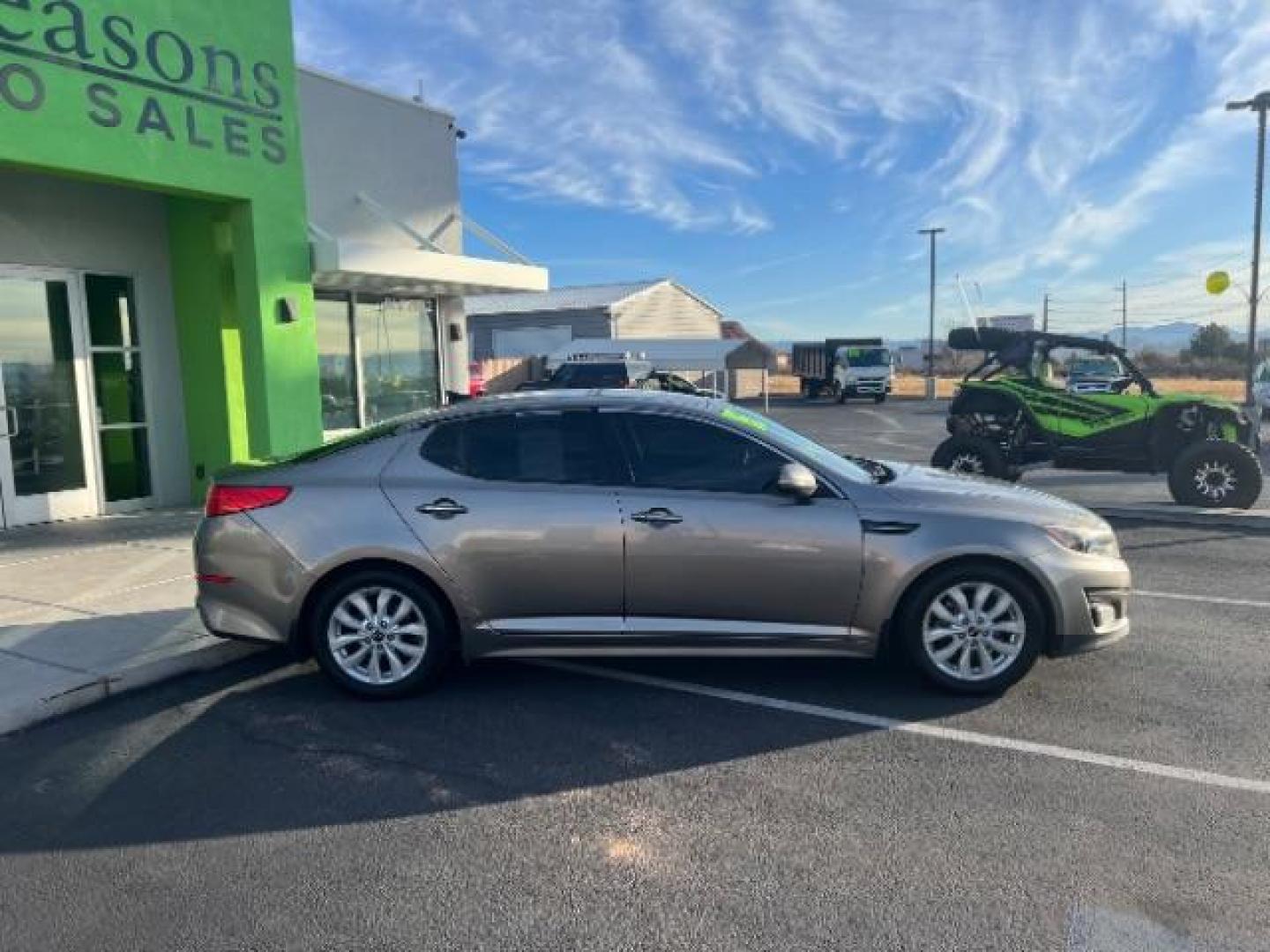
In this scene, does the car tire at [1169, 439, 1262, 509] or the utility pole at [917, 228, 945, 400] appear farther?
the utility pole at [917, 228, 945, 400]

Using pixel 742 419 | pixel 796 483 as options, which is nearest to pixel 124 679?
pixel 742 419

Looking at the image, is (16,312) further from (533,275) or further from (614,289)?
(614,289)

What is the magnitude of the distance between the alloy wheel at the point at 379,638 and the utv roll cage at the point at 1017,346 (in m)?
8.62

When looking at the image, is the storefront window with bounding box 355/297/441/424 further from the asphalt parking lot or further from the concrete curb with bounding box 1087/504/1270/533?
the concrete curb with bounding box 1087/504/1270/533

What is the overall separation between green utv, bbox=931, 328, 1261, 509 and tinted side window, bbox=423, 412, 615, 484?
6663 mm

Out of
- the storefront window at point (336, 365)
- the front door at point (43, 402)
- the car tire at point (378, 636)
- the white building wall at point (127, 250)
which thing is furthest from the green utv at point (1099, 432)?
the front door at point (43, 402)

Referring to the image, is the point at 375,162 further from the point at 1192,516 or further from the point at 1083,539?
the point at 1083,539

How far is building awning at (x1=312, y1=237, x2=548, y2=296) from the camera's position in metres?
9.95

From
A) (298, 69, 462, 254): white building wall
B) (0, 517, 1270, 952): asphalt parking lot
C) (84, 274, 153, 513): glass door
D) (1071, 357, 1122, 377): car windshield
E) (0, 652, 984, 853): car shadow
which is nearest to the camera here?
(0, 517, 1270, 952): asphalt parking lot

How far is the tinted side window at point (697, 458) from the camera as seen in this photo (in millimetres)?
4805

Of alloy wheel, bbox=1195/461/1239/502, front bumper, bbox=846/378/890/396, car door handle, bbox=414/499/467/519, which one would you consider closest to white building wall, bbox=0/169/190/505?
car door handle, bbox=414/499/467/519

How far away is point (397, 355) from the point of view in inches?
533

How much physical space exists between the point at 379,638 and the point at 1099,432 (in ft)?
28.7

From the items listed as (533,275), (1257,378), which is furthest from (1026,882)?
(1257,378)
